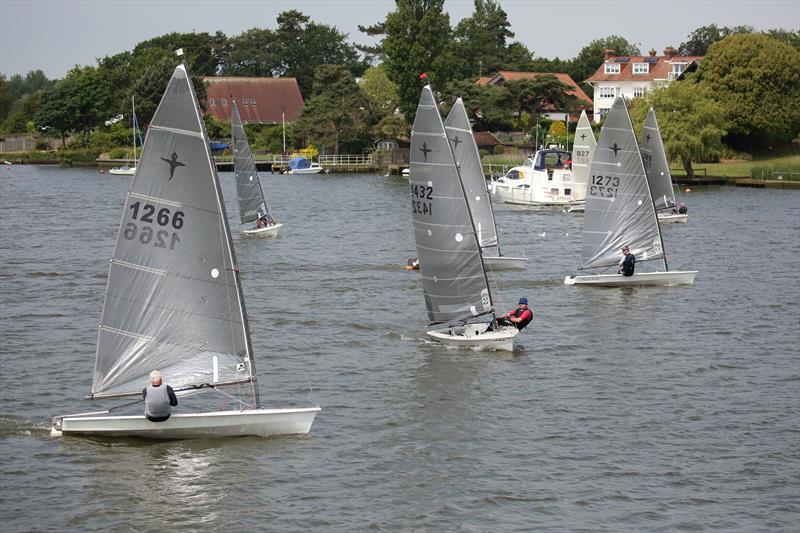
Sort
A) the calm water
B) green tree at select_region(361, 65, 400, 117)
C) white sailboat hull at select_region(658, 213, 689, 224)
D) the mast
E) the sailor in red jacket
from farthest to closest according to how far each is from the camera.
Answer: green tree at select_region(361, 65, 400, 117) < white sailboat hull at select_region(658, 213, 689, 224) < the sailor in red jacket < the mast < the calm water

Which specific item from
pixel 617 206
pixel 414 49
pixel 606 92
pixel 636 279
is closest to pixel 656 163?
pixel 617 206

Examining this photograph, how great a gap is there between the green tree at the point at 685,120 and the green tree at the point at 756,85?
22.5ft

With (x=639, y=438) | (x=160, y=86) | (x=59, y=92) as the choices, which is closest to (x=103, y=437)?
(x=639, y=438)

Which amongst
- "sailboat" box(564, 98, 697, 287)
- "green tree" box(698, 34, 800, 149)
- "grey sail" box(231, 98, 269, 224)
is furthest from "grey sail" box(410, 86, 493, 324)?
"green tree" box(698, 34, 800, 149)

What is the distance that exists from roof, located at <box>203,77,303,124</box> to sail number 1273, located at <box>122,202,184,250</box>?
464ft

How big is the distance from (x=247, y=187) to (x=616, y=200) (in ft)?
72.6

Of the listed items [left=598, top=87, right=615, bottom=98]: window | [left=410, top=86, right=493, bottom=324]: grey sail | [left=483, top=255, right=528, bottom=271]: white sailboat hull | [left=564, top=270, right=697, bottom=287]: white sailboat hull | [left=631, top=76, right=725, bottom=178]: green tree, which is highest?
[left=598, top=87, right=615, bottom=98]: window

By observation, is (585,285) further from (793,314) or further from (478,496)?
(478,496)

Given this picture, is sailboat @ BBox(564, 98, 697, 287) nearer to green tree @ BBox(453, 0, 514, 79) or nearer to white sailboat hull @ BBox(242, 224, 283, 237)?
white sailboat hull @ BBox(242, 224, 283, 237)

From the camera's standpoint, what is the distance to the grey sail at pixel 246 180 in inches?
2329

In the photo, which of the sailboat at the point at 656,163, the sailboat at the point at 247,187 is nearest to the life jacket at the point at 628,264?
the sailboat at the point at 247,187

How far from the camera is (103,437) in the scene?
2478 cm

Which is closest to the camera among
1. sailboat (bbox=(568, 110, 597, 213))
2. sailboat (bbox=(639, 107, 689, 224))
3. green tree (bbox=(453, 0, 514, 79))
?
sailboat (bbox=(639, 107, 689, 224))

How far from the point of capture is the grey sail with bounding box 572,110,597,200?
251 feet
